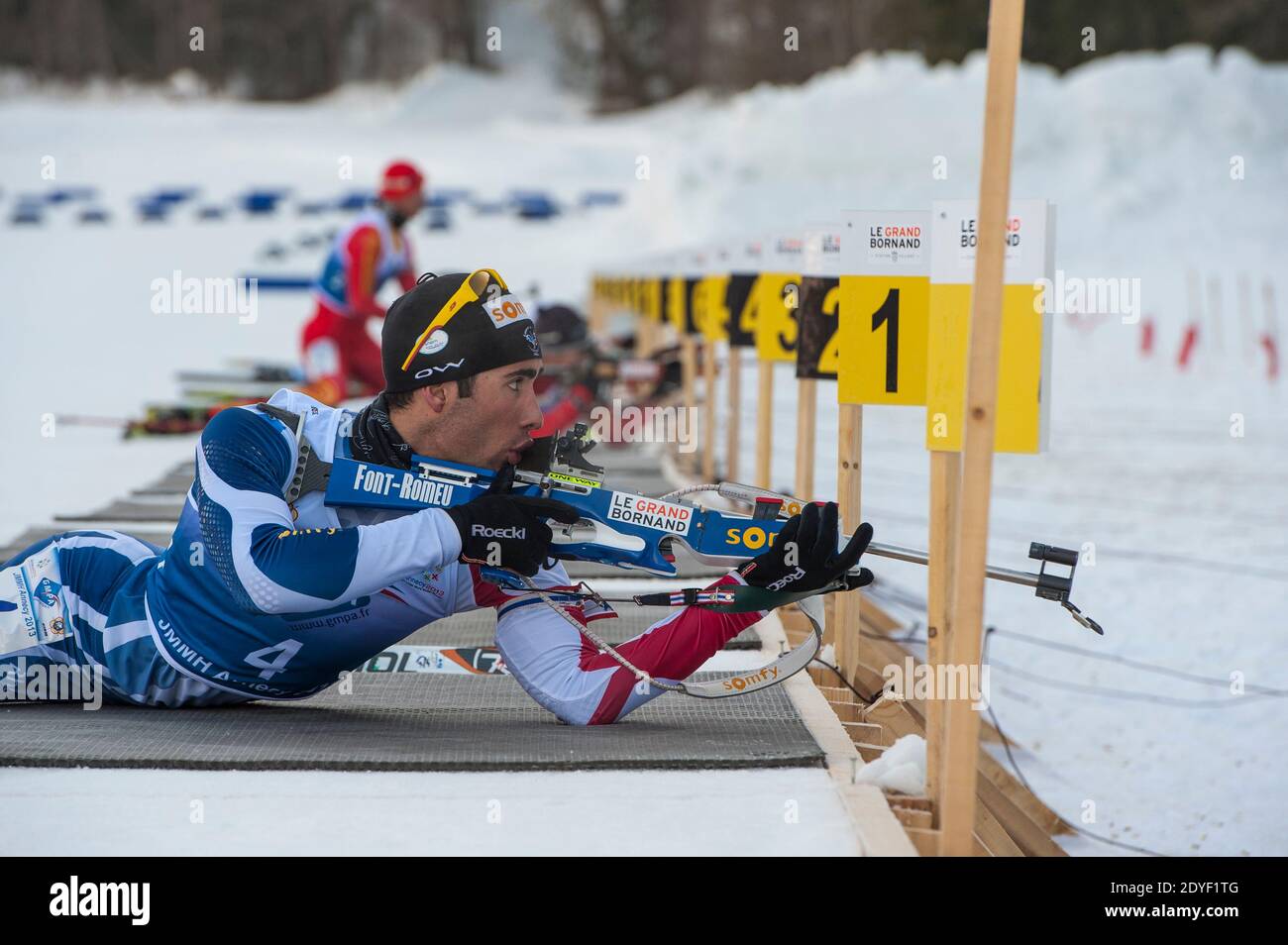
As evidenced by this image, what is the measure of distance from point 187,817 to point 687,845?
1.03 m

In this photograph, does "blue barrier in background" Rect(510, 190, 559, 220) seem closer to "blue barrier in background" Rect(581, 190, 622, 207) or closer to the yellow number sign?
"blue barrier in background" Rect(581, 190, 622, 207)

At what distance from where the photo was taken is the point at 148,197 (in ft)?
105

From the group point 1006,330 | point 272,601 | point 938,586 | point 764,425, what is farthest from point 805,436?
point 272,601

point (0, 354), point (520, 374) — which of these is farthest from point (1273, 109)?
point (520, 374)

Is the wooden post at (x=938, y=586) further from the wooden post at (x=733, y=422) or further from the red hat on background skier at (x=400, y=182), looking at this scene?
the red hat on background skier at (x=400, y=182)

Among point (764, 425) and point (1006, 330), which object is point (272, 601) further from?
point (764, 425)

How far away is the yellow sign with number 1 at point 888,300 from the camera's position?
415cm

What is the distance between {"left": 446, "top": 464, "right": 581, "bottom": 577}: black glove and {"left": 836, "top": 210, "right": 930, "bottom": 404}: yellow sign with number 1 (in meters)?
1.15

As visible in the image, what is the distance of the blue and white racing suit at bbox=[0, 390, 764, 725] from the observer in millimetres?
3381

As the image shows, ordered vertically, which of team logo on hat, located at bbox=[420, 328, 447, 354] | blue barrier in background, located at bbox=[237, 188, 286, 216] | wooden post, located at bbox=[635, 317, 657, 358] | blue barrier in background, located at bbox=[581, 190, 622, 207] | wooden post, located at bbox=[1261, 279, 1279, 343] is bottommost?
wooden post, located at bbox=[635, 317, 657, 358]

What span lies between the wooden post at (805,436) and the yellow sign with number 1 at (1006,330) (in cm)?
185

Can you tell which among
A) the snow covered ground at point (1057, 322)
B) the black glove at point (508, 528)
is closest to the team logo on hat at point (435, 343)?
the black glove at point (508, 528)

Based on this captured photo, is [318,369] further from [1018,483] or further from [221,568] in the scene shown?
[221,568]

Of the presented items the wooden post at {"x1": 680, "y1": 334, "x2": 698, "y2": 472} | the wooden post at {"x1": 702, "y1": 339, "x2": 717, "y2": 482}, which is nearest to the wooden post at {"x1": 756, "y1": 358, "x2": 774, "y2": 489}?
the wooden post at {"x1": 702, "y1": 339, "x2": 717, "y2": 482}
